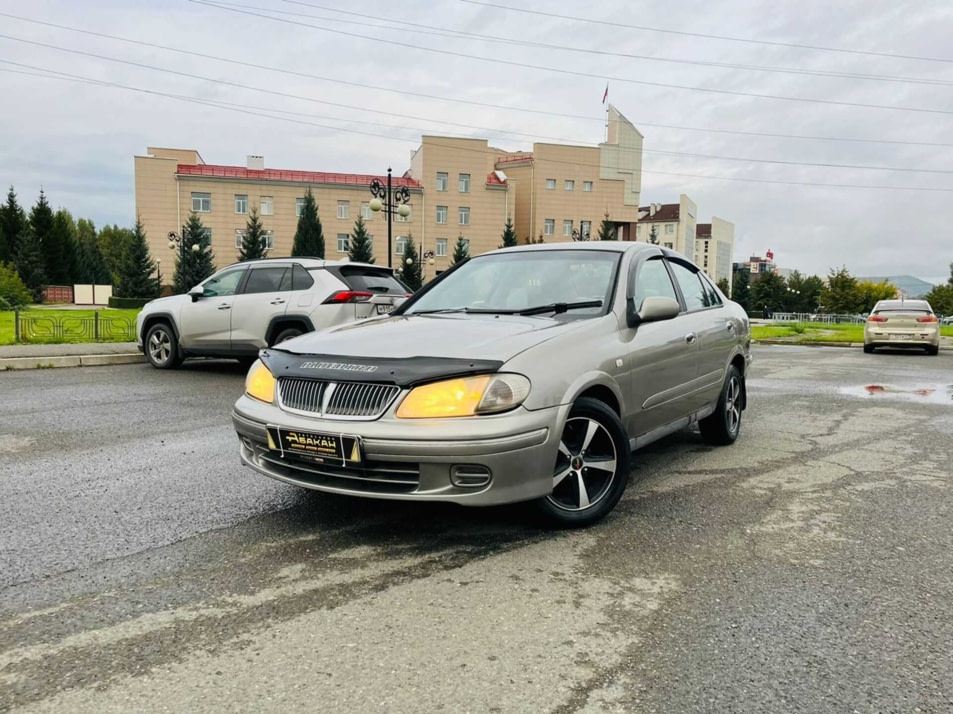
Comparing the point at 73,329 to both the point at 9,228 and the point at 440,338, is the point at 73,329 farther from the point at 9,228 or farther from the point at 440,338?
the point at 9,228

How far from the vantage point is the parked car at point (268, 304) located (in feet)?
34.1

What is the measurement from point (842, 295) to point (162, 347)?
311ft

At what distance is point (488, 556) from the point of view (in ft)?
11.4

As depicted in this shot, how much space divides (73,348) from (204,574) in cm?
1192

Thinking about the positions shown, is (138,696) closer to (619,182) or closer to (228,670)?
(228,670)

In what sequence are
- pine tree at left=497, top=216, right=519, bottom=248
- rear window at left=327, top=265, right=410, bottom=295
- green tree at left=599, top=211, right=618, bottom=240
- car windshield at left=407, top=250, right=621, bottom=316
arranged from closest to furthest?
car windshield at left=407, top=250, right=621, bottom=316, rear window at left=327, top=265, right=410, bottom=295, pine tree at left=497, top=216, right=519, bottom=248, green tree at left=599, top=211, right=618, bottom=240

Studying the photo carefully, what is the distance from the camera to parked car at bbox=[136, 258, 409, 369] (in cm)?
1039

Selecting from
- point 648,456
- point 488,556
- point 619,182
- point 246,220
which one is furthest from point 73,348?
point 619,182

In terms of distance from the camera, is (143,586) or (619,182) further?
(619,182)

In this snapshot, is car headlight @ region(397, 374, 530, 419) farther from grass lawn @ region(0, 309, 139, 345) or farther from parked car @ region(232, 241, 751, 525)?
grass lawn @ region(0, 309, 139, 345)

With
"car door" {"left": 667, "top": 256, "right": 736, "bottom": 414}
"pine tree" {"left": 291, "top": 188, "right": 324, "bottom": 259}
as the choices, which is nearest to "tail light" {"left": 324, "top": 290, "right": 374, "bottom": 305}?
"car door" {"left": 667, "top": 256, "right": 736, "bottom": 414}

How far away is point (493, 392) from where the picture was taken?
11.3ft

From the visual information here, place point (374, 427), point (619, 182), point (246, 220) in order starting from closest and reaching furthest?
point (374, 427) → point (246, 220) → point (619, 182)

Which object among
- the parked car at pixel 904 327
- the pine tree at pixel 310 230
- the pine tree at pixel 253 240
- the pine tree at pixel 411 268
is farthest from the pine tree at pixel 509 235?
the parked car at pixel 904 327
